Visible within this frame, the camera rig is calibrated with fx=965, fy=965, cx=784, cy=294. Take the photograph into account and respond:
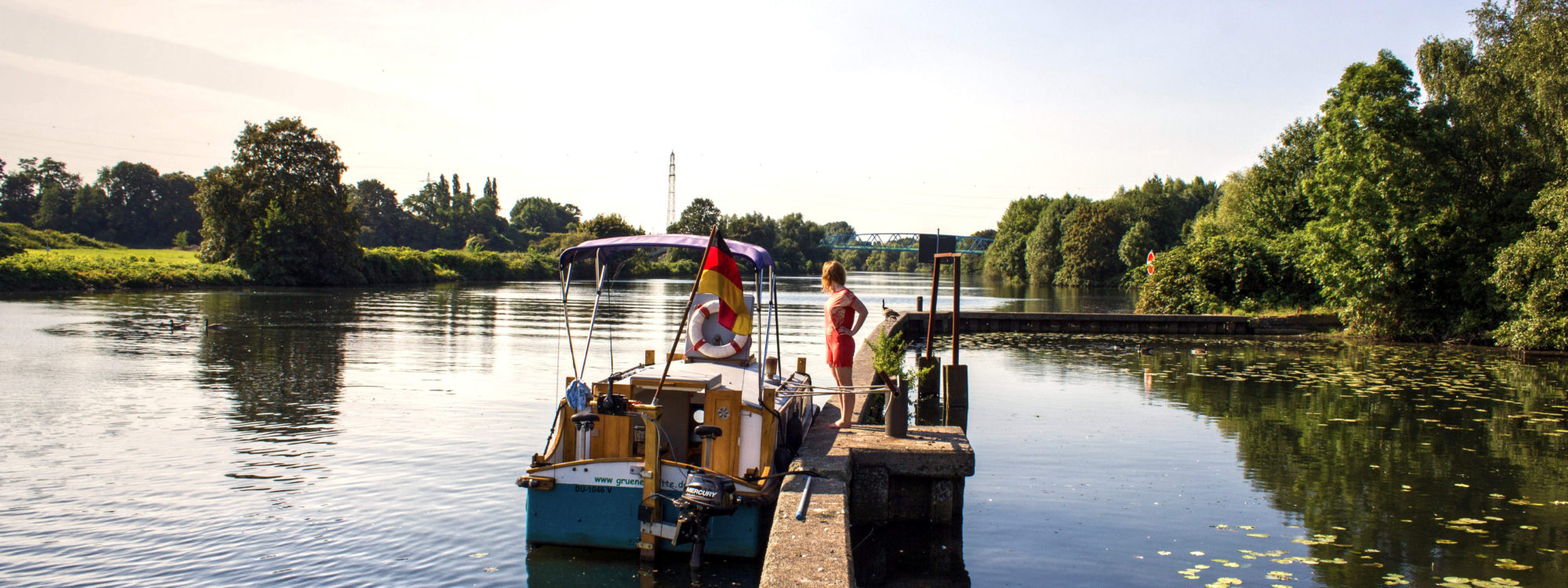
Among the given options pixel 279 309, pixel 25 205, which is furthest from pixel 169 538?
pixel 25 205

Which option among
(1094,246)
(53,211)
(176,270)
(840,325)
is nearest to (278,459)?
(840,325)

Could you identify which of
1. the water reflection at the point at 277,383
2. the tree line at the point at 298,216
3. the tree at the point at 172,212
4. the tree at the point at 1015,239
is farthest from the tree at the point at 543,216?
the water reflection at the point at 277,383

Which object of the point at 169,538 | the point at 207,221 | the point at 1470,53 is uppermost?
the point at 1470,53

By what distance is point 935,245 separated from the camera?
22.4 m

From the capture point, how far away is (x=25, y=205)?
→ 107062 millimetres

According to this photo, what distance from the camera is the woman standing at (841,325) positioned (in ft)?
33.7

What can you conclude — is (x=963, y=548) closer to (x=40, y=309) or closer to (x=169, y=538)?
(x=169, y=538)

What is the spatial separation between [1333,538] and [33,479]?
13.5m

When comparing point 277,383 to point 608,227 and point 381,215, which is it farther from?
point 381,215

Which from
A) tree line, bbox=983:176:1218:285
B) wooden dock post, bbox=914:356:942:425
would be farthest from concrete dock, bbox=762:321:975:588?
tree line, bbox=983:176:1218:285

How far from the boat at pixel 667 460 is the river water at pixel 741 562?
32 cm

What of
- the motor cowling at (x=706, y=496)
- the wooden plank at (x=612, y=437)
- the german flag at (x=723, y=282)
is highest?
the german flag at (x=723, y=282)

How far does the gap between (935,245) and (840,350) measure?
12335 mm

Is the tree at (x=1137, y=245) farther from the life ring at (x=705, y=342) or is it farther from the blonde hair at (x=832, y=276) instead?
the life ring at (x=705, y=342)
